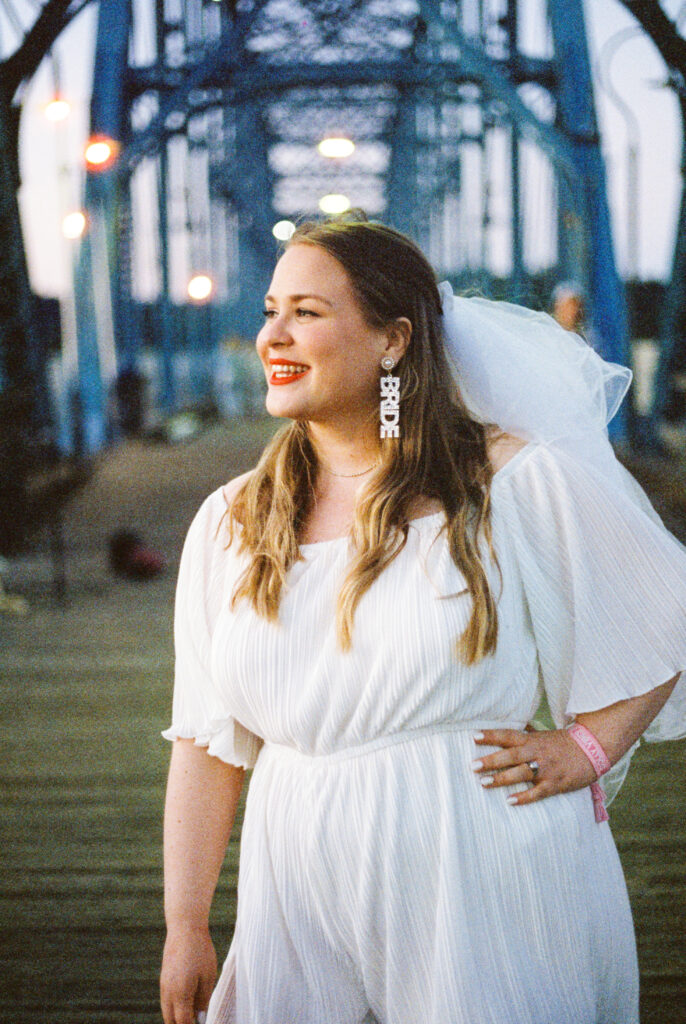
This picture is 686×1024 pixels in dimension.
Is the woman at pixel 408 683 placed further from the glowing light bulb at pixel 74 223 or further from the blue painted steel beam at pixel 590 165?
the blue painted steel beam at pixel 590 165

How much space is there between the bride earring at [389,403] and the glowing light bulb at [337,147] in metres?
10.3

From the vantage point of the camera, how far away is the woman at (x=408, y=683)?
4.88 ft

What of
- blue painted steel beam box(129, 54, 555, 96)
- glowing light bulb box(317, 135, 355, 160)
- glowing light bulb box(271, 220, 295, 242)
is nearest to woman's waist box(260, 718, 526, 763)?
glowing light bulb box(271, 220, 295, 242)

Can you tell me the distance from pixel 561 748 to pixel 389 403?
550 mm

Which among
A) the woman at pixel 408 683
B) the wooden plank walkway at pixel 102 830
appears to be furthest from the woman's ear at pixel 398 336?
the wooden plank walkway at pixel 102 830

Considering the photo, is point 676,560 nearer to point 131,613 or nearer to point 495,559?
point 495,559

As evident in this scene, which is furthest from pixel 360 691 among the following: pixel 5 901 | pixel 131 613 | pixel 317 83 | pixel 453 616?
pixel 317 83

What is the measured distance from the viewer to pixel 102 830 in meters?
3.65

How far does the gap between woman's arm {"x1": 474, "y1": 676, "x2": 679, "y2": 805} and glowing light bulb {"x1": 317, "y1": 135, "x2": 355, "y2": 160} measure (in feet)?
34.7

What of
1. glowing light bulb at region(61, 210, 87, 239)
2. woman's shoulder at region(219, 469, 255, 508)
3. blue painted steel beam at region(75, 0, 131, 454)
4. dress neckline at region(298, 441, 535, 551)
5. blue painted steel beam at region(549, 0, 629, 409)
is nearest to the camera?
dress neckline at region(298, 441, 535, 551)

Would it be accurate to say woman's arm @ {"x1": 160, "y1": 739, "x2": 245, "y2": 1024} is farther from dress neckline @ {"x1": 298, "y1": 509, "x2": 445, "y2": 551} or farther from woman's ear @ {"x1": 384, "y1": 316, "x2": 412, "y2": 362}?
woman's ear @ {"x1": 384, "y1": 316, "x2": 412, "y2": 362}

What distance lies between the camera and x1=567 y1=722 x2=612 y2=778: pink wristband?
1567mm

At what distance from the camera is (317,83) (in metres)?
15.8

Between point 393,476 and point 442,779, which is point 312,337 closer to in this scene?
point 393,476
